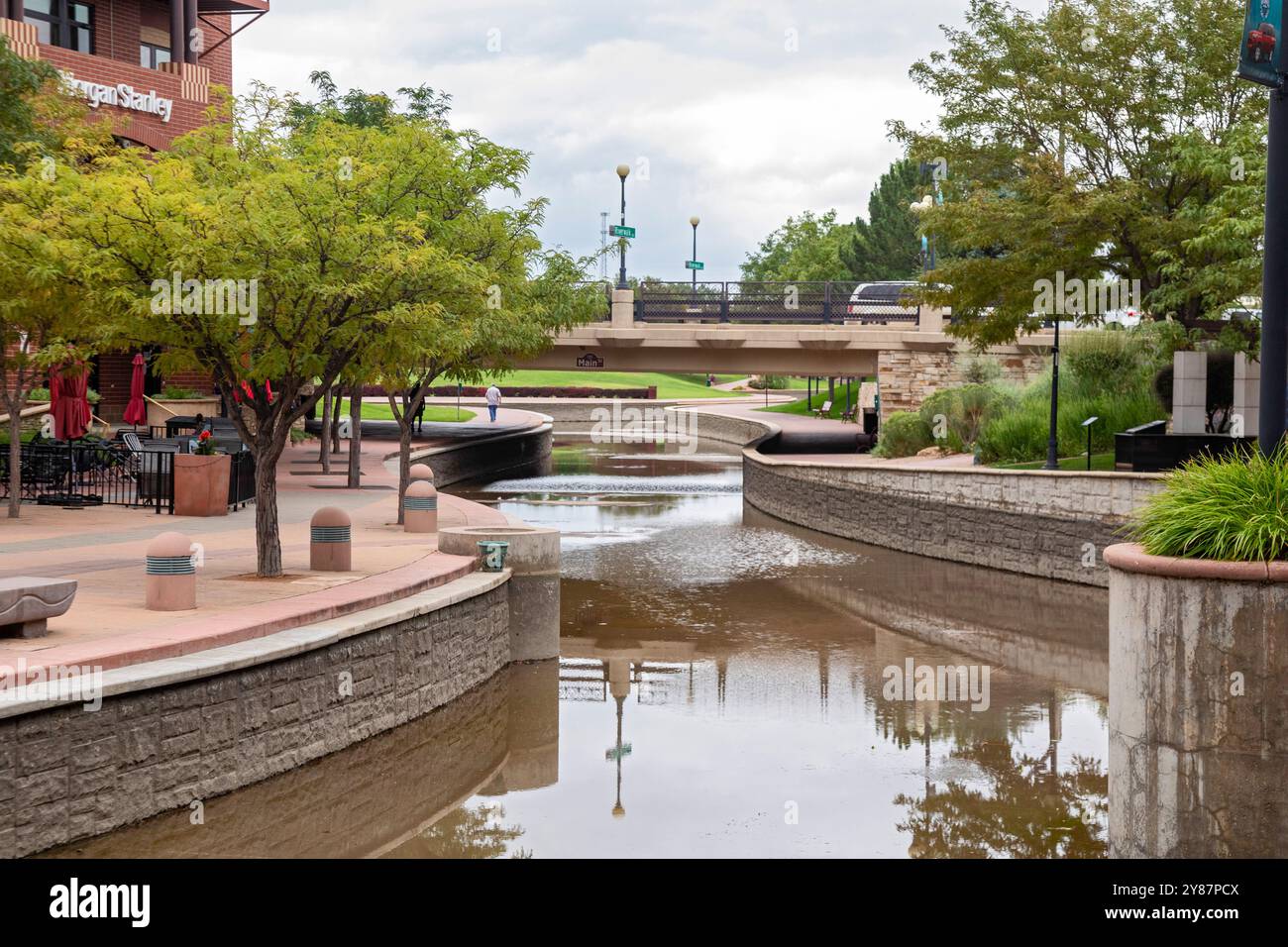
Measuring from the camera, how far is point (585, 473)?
46531mm

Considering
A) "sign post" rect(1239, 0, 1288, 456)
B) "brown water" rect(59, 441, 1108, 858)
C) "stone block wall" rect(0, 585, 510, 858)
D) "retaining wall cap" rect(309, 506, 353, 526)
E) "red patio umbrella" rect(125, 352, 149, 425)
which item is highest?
"sign post" rect(1239, 0, 1288, 456)

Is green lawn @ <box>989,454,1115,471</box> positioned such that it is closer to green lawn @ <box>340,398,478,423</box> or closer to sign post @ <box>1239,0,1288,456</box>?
sign post @ <box>1239,0,1288,456</box>

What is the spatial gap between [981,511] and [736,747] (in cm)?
1391

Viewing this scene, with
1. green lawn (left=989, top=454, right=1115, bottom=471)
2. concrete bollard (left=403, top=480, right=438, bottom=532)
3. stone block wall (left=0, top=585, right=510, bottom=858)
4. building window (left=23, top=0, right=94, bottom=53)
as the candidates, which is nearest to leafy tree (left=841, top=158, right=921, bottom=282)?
building window (left=23, top=0, right=94, bottom=53)

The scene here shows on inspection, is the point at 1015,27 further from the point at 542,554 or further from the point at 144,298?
the point at 144,298

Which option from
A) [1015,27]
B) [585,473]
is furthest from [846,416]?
[1015,27]

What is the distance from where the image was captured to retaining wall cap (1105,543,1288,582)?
777 centimetres

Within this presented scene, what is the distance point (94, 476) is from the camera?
26.5m

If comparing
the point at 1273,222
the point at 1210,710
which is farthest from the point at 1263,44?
the point at 1210,710

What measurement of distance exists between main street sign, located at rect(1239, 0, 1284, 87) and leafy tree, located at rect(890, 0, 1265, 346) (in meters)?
16.0

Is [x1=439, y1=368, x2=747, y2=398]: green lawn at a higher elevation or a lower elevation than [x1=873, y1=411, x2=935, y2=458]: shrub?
higher

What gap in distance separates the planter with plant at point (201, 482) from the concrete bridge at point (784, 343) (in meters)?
21.5

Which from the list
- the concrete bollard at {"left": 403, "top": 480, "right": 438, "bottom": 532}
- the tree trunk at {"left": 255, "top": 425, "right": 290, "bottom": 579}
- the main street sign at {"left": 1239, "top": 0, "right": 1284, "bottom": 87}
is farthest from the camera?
the concrete bollard at {"left": 403, "top": 480, "right": 438, "bottom": 532}

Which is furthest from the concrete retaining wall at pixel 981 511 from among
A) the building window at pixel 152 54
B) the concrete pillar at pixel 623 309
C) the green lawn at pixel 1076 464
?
the building window at pixel 152 54
